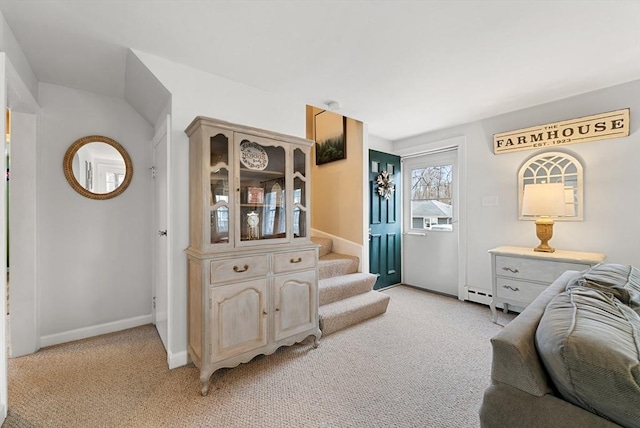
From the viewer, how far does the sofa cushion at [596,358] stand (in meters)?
0.65

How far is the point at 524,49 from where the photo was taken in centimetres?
193

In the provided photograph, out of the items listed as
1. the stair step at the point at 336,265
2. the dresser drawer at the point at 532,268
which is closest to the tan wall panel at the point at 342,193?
the stair step at the point at 336,265

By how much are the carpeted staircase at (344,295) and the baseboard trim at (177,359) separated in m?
1.13

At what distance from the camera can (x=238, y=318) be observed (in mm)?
1924

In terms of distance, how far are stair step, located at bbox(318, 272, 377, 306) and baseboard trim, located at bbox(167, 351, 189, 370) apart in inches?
49.3

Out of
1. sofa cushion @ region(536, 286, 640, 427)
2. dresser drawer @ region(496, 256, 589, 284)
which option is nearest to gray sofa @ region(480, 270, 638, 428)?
sofa cushion @ region(536, 286, 640, 427)

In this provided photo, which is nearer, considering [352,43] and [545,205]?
[352,43]

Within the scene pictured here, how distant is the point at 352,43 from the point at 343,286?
2.23 m

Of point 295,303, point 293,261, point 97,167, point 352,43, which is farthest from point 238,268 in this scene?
point 97,167

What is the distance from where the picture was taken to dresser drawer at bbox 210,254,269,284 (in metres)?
1.84

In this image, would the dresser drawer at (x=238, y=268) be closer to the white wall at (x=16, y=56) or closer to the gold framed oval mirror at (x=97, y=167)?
the gold framed oval mirror at (x=97, y=167)

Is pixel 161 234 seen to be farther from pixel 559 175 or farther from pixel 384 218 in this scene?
pixel 559 175

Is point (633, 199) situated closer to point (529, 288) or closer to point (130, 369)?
point (529, 288)

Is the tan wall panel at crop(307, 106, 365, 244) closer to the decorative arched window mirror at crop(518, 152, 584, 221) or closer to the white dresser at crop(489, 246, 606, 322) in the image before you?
the white dresser at crop(489, 246, 606, 322)
